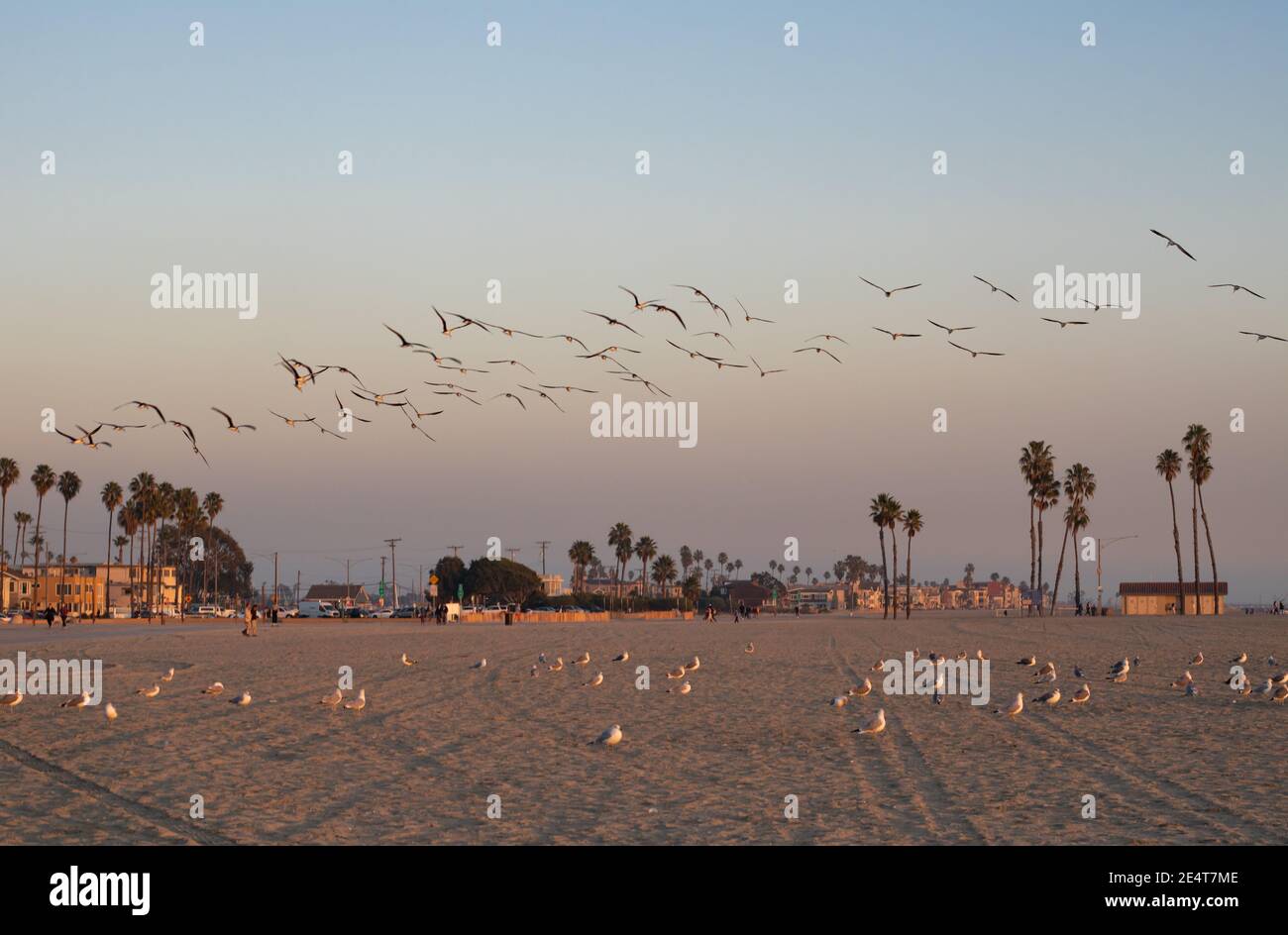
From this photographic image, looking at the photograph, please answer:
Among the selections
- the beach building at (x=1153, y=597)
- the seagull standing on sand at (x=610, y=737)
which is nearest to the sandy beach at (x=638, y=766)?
the seagull standing on sand at (x=610, y=737)

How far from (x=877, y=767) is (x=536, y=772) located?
4596mm

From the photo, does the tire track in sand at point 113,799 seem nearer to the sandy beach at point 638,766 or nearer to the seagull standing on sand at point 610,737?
the sandy beach at point 638,766

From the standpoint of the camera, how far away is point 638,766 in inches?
694

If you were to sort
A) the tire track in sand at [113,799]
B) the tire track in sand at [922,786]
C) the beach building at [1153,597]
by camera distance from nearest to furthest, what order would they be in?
1. the tire track in sand at [113,799]
2. the tire track in sand at [922,786]
3. the beach building at [1153,597]

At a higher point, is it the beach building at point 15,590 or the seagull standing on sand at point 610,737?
the seagull standing on sand at point 610,737

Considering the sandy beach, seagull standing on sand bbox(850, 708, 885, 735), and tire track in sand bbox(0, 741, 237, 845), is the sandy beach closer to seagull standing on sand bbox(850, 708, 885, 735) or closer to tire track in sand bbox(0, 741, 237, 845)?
tire track in sand bbox(0, 741, 237, 845)

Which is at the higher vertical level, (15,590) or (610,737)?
(610,737)

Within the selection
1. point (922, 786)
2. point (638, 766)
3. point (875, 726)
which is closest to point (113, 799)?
point (638, 766)

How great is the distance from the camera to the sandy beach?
43.0 ft

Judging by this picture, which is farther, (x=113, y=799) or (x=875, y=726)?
(x=875, y=726)

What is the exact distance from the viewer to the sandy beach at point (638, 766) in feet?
43.0

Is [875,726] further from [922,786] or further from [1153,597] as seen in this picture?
[1153,597]

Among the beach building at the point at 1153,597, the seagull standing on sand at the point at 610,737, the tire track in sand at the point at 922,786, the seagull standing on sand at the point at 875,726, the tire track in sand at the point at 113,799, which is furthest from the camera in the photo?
the beach building at the point at 1153,597
